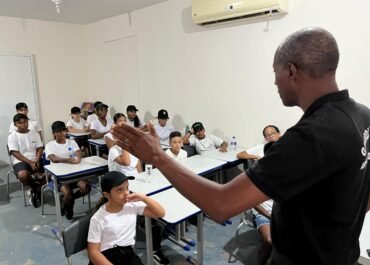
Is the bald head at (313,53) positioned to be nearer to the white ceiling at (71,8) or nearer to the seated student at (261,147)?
the seated student at (261,147)

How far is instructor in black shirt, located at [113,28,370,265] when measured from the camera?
65 centimetres

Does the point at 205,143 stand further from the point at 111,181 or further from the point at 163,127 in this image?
the point at 111,181

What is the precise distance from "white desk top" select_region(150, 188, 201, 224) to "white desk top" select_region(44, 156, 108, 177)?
44.9 inches

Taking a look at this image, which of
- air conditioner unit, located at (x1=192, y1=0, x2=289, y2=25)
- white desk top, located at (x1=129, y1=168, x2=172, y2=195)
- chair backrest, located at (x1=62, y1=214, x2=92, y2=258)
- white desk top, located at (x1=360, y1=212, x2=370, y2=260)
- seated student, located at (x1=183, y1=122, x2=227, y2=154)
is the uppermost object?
air conditioner unit, located at (x1=192, y1=0, x2=289, y2=25)

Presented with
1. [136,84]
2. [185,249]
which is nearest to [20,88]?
[136,84]

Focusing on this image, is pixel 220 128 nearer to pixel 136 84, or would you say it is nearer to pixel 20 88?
pixel 136 84

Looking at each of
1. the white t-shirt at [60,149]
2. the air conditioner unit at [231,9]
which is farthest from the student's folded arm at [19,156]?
the air conditioner unit at [231,9]

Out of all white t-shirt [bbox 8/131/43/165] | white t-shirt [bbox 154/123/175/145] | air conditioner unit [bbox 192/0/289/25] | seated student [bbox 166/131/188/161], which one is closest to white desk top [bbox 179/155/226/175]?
seated student [bbox 166/131/188/161]

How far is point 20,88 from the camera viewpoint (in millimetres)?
5609

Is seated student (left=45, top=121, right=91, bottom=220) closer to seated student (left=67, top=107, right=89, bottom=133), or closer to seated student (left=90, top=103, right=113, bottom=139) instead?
seated student (left=90, top=103, right=113, bottom=139)

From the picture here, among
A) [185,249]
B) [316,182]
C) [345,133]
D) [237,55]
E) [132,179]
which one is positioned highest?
[237,55]

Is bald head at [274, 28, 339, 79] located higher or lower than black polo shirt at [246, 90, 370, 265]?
higher

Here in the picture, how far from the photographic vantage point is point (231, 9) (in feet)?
11.5

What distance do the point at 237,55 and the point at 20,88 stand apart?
4387 millimetres
